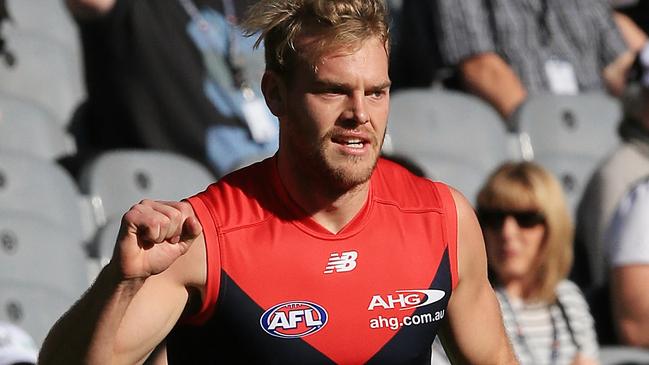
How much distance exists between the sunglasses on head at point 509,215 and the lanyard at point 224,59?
4.95ft

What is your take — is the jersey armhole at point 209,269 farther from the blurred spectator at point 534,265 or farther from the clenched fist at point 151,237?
the blurred spectator at point 534,265

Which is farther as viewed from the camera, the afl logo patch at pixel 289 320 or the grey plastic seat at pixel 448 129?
the grey plastic seat at pixel 448 129

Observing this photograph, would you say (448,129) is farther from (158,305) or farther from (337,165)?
(158,305)

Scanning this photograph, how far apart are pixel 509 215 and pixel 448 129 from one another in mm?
1258

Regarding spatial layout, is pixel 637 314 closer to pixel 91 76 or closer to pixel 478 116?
pixel 478 116

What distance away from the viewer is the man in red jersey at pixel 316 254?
10.5 ft

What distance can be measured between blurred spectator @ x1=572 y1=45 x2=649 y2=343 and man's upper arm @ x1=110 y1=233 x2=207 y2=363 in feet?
9.77

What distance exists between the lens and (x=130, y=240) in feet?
9.62

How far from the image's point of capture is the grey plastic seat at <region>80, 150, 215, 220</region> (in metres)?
5.86

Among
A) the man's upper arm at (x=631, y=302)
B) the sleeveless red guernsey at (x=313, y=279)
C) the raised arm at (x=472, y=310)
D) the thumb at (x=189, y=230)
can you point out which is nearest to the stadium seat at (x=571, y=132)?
the man's upper arm at (x=631, y=302)

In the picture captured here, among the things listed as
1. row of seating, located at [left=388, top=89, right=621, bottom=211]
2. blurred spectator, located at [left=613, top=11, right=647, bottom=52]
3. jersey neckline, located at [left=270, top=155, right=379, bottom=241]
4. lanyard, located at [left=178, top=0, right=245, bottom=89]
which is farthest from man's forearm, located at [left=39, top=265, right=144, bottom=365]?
blurred spectator, located at [left=613, top=11, right=647, bottom=52]

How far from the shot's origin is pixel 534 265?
5.56m

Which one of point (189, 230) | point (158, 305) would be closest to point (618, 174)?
point (158, 305)

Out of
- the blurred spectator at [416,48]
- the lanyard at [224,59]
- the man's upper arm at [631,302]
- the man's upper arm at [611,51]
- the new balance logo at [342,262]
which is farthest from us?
the man's upper arm at [611,51]
